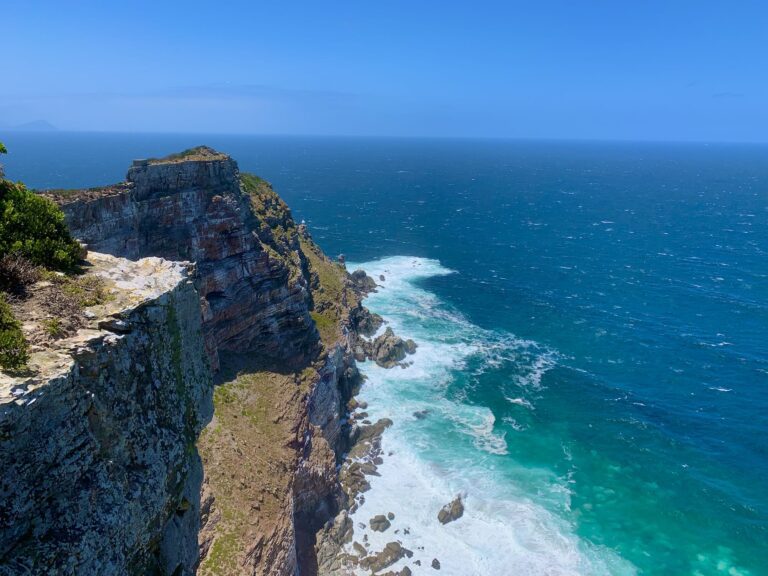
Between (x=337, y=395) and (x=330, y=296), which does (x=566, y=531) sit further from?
(x=330, y=296)

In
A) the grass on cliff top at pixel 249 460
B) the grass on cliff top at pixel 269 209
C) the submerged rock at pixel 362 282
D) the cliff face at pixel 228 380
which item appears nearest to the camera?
the cliff face at pixel 228 380

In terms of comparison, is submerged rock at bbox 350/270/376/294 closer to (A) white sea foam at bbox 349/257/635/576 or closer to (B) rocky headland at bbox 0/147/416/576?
(B) rocky headland at bbox 0/147/416/576

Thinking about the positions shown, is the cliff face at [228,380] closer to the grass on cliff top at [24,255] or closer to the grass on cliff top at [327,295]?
the grass on cliff top at [327,295]

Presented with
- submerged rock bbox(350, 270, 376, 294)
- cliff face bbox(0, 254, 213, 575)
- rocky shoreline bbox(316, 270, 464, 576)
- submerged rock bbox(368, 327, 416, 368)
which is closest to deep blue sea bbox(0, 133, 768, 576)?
rocky shoreline bbox(316, 270, 464, 576)

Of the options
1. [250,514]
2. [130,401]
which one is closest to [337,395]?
[250,514]

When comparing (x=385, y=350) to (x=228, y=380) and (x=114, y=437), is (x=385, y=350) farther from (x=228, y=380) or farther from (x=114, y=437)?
(x=114, y=437)

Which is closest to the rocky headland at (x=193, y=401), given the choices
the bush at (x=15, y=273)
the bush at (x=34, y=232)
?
the bush at (x=34, y=232)
